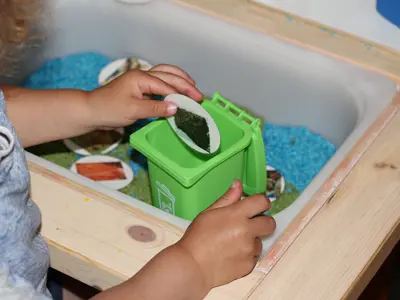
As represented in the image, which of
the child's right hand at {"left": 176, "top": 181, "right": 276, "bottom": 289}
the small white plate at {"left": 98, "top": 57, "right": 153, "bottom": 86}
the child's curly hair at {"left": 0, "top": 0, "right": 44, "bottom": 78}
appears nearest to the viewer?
the child's right hand at {"left": 176, "top": 181, "right": 276, "bottom": 289}

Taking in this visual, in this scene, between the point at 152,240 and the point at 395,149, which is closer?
the point at 152,240

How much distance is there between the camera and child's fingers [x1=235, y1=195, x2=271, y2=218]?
0.83m

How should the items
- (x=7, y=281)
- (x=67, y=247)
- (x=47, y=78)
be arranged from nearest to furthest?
(x=7, y=281)
(x=67, y=247)
(x=47, y=78)

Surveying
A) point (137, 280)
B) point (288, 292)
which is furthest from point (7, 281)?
point (288, 292)

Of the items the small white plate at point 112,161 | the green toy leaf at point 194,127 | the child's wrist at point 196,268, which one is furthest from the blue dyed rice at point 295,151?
the child's wrist at point 196,268

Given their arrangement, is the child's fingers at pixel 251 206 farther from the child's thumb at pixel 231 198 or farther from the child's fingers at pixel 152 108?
the child's fingers at pixel 152 108

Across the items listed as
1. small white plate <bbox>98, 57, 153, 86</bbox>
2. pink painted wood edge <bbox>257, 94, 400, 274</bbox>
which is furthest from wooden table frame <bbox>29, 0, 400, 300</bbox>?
small white plate <bbox>98, 57, 153, 86</bbox>

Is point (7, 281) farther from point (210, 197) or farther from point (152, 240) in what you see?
point (210, 197)

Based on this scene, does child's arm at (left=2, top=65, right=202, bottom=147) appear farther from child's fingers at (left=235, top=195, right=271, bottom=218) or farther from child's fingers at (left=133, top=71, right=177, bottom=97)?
child's fingers at (left=235, top=195, right=271, bottom=218)

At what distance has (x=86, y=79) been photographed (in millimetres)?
1327

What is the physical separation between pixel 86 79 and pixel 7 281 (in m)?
0.66

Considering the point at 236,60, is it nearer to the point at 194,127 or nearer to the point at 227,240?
the point at 194,127

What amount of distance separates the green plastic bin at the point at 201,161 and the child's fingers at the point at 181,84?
0.03 meters

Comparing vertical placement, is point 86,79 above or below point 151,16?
below
